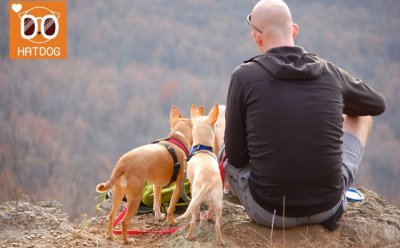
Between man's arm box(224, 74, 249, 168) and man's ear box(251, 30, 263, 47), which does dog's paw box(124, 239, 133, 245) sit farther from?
man's ear box(251, 30, 263, 47)

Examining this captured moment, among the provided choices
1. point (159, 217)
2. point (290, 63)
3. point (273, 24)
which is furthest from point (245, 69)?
point (159, 217)

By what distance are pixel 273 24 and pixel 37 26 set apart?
7.89 m

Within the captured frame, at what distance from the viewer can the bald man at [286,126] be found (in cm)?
357

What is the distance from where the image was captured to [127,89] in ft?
72.1

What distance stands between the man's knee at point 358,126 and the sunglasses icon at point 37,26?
26.1 ft

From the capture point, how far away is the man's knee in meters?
4.33

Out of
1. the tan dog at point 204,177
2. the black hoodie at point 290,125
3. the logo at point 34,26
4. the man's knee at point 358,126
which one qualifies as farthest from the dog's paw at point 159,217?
the logo at point 34,26

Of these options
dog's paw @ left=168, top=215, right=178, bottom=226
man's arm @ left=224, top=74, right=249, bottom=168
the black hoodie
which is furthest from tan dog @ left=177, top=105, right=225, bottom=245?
dog's paw @ left=168, top=215, right=178, bottom=226

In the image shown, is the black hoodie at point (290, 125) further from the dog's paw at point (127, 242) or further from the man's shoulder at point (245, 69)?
the dog's paw at point (127, 242)

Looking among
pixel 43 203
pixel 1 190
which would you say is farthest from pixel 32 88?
pixel 43 203

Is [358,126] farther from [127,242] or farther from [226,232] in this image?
[127,242]

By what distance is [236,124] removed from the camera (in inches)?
148

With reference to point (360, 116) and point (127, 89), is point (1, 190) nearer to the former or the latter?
point (127, 89)

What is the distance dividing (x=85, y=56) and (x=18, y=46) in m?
10.7
